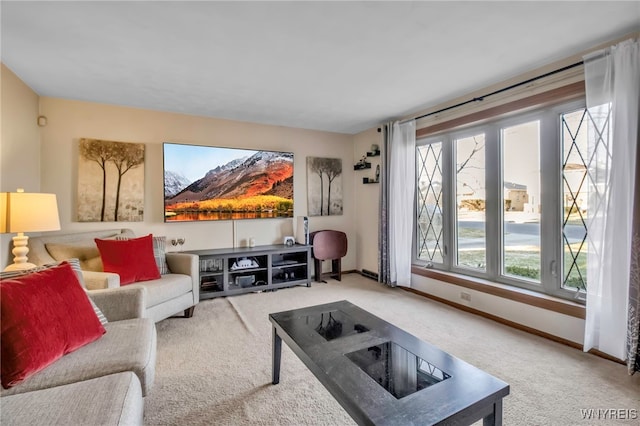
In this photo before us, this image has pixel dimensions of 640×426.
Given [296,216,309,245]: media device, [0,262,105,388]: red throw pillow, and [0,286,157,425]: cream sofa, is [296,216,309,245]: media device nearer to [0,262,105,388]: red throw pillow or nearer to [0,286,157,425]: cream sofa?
[0,286,157,425]: cream sofa

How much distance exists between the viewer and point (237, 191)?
13.5 feet

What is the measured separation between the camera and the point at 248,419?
161 centimetres

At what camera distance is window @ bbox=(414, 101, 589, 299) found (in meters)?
2.52

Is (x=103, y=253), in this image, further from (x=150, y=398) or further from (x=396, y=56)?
(x=396, y=56)

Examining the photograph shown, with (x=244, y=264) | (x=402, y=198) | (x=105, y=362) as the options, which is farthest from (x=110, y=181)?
(x=402, y=198)

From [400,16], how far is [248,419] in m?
2.50

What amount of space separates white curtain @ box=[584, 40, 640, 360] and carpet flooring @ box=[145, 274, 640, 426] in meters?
0.30

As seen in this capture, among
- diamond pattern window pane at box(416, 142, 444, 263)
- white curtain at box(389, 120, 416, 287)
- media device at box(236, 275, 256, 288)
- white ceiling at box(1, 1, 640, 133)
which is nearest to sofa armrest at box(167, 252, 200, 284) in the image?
media device at box(236, 275, 256, 288)

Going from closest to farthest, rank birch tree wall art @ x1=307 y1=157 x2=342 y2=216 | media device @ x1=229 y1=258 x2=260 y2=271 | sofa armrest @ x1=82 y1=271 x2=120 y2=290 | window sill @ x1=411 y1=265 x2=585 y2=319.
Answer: sofa armrest @ x1=82 y1=271 x2=120 y2=290
window sill @ x1=411 y1=265 x2=585 y2=319
media device @ x1=229 y1=258 x2=260 y2=271
birch tree wall art @ x1=307 y1=157 x2=342 y2=216

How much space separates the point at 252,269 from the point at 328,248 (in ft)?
3.85

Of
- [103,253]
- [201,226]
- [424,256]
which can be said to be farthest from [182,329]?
[424,256]

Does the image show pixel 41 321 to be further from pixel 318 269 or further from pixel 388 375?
pixel 318 269

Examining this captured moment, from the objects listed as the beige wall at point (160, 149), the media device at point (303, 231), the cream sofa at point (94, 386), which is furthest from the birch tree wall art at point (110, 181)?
the cream sofa at point (94, 386)

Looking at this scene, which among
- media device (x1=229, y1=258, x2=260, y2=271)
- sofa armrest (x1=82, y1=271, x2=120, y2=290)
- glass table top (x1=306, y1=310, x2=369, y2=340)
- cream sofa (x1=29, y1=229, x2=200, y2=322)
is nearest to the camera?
glass table top (x1=306, y1=310, x2=369, y2=340)
